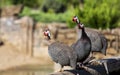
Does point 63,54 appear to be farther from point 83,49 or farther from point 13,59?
point 13,59

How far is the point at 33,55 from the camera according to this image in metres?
17.4

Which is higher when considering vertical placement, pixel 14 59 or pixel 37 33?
pixel 37 33

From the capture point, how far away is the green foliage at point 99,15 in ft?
54.5

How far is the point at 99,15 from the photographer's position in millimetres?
16688

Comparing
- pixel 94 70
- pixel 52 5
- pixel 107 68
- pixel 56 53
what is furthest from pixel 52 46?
pixel 52 5

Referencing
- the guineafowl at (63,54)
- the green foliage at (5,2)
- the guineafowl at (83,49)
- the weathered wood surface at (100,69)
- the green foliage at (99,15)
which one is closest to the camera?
the guineafowl at (63,54)

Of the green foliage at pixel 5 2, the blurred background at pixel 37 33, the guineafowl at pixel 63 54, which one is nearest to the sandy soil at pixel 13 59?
the blurred background at pixel 37 33

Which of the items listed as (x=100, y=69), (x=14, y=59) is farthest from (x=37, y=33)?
(x=100, y=69)

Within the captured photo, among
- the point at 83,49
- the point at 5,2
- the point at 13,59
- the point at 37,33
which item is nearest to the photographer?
the point at 83,49

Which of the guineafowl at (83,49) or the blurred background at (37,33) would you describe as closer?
the guineafowl at (83,49)

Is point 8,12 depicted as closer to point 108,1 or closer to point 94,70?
point 108,1

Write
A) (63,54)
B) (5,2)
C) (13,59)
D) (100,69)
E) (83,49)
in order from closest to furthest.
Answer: (63,54), (83,49), (100,69), (13,59), (5,2)

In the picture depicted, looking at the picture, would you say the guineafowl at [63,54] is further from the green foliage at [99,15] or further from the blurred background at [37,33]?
the green foliage at [99,15]

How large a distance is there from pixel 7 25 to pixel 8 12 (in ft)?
9.83
